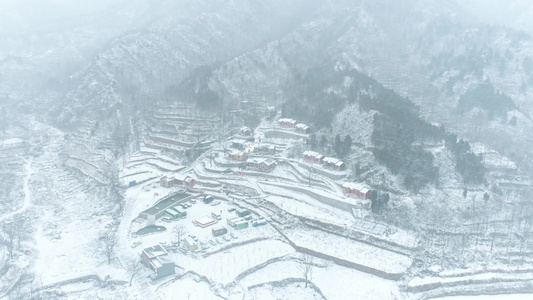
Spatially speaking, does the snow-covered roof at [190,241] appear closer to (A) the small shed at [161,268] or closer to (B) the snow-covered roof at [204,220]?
(A) the small shed at [161,268]

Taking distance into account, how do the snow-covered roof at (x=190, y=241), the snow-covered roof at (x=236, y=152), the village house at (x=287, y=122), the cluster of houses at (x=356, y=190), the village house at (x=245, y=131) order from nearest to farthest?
1. the snow-covered roof at (x=190, y=241)
2. the cluster of houses at (x=356, y=190)
3. the snow-covered roof at (x=236, y=152)
4. the village house at (x=287, y=122)
5. the village house at (x=245, y=131)

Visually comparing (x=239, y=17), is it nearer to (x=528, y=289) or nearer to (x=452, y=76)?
(x=452, y=76)

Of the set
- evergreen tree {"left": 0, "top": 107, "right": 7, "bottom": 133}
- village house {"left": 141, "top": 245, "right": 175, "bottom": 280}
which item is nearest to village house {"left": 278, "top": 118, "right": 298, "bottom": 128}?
village house {"left": 141, "top": 245, "right": 175, "bottom": 280}

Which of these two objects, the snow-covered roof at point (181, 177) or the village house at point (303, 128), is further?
the village house at point (303, 128)

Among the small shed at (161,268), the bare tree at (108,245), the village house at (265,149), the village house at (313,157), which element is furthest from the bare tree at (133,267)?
the village house at (313,157)

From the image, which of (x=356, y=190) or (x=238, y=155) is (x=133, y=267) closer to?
(x=238, y=155)

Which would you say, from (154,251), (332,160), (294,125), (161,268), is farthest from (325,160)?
(161,268)
